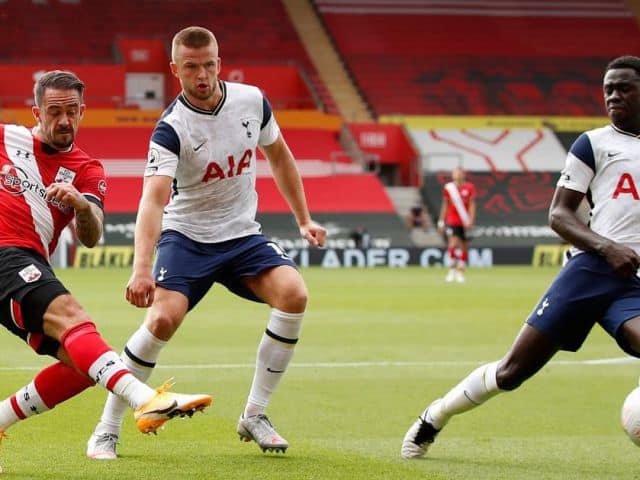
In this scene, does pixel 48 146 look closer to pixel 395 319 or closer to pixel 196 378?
pixel 196 378

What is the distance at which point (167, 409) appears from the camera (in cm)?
556

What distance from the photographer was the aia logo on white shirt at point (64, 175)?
20.9ft

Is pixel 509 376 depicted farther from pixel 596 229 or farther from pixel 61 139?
pixel 61 139

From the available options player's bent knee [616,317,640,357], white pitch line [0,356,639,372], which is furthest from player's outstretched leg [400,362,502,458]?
white pitch line [0,356,639,372]

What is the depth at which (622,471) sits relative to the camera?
6699 millimetres

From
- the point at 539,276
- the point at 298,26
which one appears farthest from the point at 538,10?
the point at 539,276

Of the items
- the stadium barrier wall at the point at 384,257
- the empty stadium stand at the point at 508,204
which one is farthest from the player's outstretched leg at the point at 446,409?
the empty stadium stand at the point at 508,204

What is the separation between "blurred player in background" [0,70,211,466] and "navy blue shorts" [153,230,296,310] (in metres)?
0.78

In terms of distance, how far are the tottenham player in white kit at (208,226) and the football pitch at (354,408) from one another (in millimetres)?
426

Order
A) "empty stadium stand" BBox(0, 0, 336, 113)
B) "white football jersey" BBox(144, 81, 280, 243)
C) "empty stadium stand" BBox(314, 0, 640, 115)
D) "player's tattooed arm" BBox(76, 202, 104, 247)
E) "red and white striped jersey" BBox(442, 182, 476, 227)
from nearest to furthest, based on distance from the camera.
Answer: "player's tattooed arm" BBox(76, 202, 104, 247)
"white football jersey" BBox(144, 81, 280, 243)
"red and white striped jersey" BBox(442, 182, 476, 227)
"empty stadium stand" BBox(0, 0, 336, 113)
"empty stadium stand" BBox(314, 0, 640, 115)

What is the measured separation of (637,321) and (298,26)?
38.1 meters

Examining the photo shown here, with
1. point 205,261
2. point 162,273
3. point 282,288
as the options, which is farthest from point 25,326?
point 282,288

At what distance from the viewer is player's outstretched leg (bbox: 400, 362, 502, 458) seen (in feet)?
22.6

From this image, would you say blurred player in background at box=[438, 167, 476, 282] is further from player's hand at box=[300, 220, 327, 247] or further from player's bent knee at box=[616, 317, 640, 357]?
player's bent knee at box=[616, 317, 640, 357]
